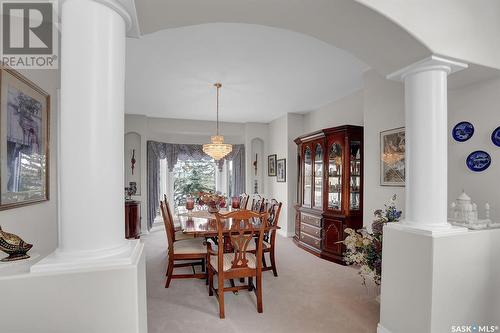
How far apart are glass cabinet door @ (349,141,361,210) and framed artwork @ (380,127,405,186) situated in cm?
74

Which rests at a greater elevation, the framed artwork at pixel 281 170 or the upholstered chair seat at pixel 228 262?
the framed artwork at pixel 281 170

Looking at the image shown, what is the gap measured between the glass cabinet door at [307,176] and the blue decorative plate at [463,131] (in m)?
2.44

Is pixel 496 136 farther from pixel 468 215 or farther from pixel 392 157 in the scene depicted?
pixel 392 157

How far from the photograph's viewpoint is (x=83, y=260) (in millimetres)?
1135

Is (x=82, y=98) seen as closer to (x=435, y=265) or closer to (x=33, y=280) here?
(x=33, y=280)

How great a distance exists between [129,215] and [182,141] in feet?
7.51

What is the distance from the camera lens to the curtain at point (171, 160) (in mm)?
6109

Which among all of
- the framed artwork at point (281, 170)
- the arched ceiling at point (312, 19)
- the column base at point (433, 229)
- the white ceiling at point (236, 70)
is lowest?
the column base at point (433, 229)

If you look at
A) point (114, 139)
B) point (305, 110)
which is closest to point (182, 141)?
point (305, 110)

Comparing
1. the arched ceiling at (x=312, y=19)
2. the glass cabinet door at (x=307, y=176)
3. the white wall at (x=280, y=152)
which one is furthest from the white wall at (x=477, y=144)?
the white wall at (x=280, y=152)

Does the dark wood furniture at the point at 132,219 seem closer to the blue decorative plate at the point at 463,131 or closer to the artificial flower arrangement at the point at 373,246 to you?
the artificial flower arrangement at the point at 373,246

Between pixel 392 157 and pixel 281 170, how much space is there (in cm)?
311

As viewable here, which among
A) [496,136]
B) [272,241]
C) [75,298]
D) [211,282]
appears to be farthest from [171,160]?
[496,136]

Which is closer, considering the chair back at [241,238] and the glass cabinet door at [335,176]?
the chair back at [241,238]
